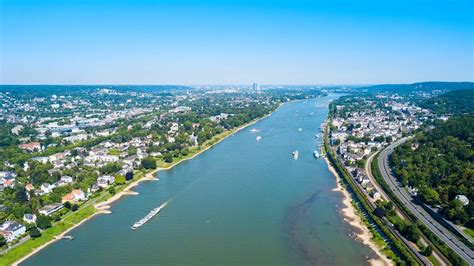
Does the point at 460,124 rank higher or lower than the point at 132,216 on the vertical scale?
higher

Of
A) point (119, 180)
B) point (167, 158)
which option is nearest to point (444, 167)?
point (167, 158)

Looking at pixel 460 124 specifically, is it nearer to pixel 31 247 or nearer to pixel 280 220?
pixel 280 220

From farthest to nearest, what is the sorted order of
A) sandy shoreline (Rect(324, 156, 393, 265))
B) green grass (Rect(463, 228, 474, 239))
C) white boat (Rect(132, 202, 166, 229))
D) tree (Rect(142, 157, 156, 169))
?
tree (Rect(142, 157, 156, 169))
white boat (Rect(132, 202, 166, 229))
green grass (Rect(463, 228, 474, 239))
sandy shoreline (Rect(324, 156, 393, 265))

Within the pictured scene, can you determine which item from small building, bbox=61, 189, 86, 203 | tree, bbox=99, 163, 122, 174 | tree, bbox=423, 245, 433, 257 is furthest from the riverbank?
tree, bbox=423, 245, 433, 257

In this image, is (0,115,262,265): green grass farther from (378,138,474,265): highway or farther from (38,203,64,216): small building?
(378,138,474,265): highway

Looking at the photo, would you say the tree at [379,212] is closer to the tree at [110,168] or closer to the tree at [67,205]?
the tree at [67,205]

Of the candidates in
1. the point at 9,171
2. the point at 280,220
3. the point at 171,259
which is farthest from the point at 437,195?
the point at 9,171

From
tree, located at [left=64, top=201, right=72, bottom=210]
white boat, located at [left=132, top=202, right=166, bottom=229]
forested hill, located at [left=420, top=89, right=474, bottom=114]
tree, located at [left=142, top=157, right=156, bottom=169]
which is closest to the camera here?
white boat, located at [left=132, top=202, right=166, bottom=229]

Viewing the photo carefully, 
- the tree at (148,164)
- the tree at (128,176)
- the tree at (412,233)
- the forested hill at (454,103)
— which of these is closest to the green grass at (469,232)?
the tree at (412,233)
